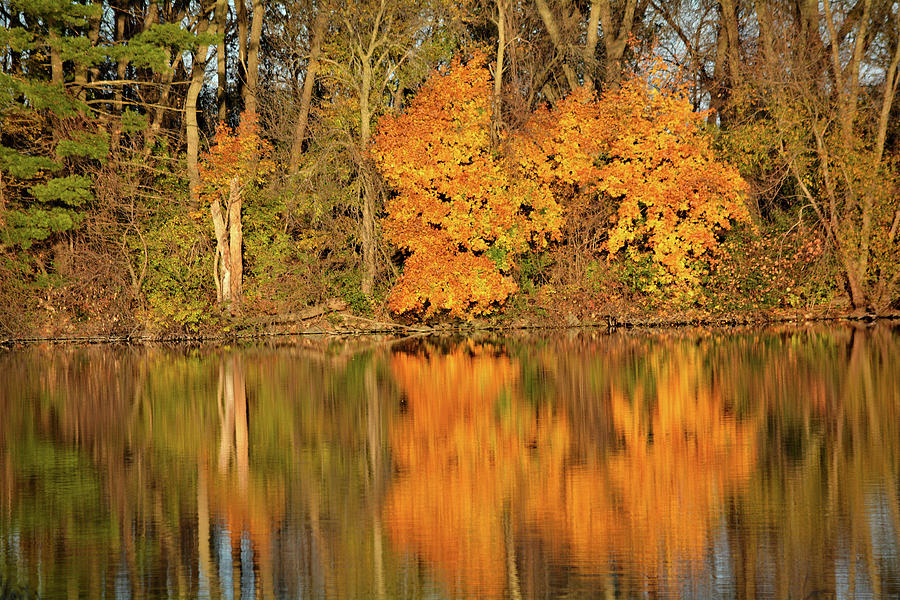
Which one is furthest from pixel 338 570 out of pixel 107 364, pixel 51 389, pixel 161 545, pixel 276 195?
A: pixel 276 195

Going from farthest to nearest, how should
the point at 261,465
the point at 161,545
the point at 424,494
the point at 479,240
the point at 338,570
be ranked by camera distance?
the point at 479,240 → the point at 261,465 → the point at 424,494 → the point at 161,545 → the point at 338,570

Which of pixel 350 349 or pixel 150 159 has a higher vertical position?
pixel 150 159

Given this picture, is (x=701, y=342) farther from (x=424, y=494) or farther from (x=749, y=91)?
(x=424, y=494)

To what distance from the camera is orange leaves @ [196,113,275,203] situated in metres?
35.0

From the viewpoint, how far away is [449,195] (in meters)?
34.1

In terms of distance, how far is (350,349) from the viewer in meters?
29.9

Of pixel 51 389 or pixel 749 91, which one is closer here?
pixel 51 389

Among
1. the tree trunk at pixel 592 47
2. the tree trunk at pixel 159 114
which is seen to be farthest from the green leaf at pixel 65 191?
the tree trunk at pixel 592 47

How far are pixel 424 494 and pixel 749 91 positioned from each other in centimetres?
2770

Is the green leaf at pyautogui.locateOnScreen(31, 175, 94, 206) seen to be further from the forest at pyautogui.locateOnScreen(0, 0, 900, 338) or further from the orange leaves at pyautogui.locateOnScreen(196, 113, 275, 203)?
the orange leaves at pyautogui.locateOnScreen(196, 113, 275, 203)

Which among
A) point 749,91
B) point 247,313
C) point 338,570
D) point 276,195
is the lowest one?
point 338,570

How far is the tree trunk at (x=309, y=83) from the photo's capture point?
3603 centimetres

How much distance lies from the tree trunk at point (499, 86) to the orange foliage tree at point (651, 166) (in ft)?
2.94

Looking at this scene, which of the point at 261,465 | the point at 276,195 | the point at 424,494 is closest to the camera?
the point at 424,494
